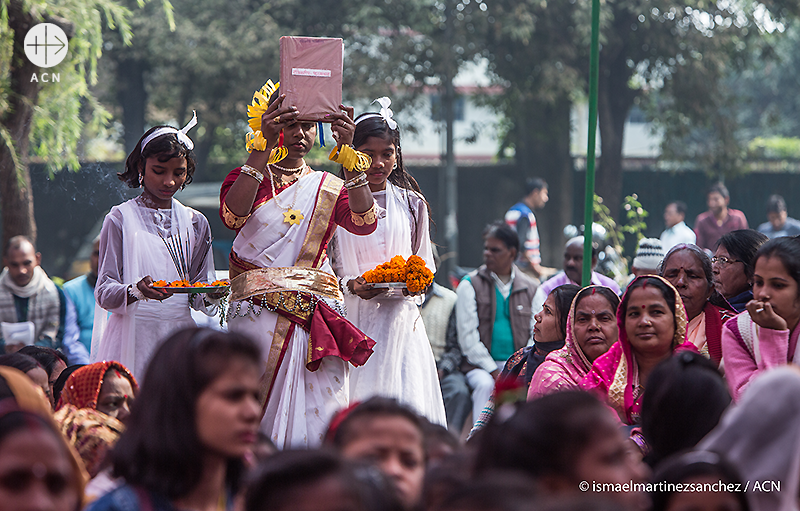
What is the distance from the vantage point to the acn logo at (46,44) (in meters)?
7.29

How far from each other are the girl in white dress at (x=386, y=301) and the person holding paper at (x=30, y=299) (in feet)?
8.94

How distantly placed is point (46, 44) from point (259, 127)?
14.4 feet

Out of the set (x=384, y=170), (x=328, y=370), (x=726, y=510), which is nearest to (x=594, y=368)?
(x=328, y=370)

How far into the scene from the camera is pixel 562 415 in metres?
2.05


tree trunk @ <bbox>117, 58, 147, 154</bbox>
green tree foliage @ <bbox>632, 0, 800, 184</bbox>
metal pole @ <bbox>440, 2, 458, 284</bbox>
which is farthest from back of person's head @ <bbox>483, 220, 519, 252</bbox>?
tree trunk @ <bbox>117, 58, 147, 154</bbox>

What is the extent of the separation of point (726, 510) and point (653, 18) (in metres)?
15.6

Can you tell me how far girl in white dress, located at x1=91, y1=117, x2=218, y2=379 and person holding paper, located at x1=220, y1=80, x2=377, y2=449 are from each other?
367mm

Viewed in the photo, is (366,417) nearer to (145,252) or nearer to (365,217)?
(365,217)

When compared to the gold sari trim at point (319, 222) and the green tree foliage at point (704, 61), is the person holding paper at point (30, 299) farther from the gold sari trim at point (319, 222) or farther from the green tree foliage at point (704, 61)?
the green tree foliage at point (704, 61)

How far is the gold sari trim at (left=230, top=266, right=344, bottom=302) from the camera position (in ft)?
12.7

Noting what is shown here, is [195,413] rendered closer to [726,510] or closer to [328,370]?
[726,510]

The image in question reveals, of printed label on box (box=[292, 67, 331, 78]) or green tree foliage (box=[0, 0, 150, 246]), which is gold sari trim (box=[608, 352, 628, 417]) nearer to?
printed label on box (box=[292, 67, 331, 78])

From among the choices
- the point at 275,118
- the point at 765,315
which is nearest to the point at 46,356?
the point at 275,118

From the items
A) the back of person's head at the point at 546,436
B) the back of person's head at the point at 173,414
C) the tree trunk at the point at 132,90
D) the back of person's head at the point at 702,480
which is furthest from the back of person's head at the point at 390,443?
the tree trunk at the point at 132,90
